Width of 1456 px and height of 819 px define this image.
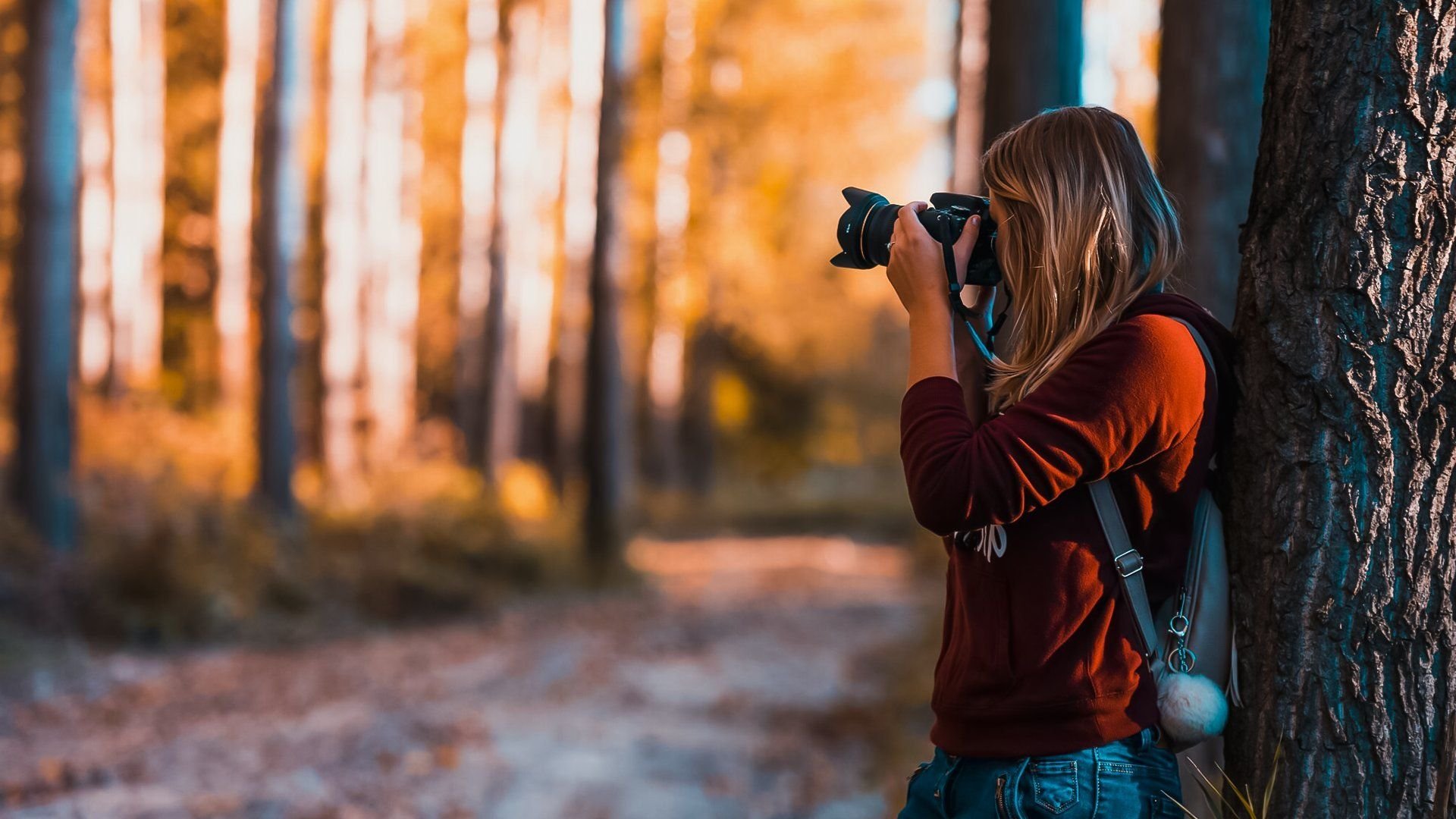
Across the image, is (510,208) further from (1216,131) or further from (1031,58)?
(1216,131)

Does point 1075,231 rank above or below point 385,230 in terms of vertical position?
above

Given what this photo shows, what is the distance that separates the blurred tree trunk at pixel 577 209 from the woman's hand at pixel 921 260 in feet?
50.8

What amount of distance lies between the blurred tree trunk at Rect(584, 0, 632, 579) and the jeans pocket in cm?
1299

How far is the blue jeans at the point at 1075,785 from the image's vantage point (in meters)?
2.20

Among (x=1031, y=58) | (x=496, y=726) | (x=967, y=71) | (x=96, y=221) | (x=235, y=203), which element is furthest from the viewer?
(x=96, y=221)

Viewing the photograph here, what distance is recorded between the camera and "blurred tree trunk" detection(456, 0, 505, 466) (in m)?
18.7

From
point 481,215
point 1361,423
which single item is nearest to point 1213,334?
point 1361,423

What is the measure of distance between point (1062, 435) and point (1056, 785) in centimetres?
57

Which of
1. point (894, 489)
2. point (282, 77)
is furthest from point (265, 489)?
point (894, 489)

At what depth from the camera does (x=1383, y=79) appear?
2297 mm

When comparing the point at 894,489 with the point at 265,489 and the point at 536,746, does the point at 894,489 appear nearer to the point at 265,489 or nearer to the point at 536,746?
the point at 265,489

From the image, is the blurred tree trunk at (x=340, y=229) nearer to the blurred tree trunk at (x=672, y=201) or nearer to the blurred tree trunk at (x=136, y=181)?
the blurred tree trunk at (x=136, y=181)

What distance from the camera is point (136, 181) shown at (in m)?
24.2

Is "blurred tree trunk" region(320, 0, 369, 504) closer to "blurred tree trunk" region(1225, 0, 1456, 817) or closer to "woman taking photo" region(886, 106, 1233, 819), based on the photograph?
"woman taking photo" region(886, 106, 1233, 819)
